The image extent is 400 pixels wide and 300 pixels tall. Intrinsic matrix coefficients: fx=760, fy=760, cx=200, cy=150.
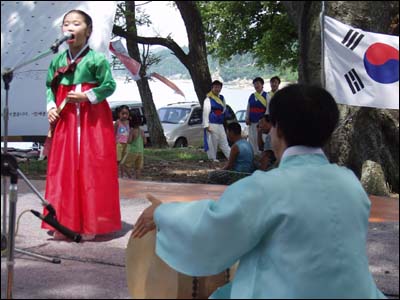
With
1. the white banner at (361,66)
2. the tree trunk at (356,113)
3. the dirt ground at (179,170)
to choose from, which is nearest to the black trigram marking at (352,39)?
the white banner at (361,66)

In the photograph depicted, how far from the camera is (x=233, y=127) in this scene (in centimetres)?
962

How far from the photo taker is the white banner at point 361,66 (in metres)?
6.69

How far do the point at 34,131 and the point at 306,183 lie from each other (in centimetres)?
316

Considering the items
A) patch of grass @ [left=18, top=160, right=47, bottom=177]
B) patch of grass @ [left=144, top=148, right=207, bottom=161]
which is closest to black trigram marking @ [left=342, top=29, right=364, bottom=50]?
patch of grass @ [left=18, top=160, right=47, bottom=177]

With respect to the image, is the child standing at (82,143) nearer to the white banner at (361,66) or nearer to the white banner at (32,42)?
the white banner at (32,42)

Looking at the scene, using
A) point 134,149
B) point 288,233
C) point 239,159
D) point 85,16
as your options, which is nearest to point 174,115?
point 134,149

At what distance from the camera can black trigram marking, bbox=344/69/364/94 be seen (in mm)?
6941

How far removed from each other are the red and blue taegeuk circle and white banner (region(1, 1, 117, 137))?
8.19ft

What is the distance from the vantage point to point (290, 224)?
102 inches

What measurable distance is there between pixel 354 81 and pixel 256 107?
292 inches

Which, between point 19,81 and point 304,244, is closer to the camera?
point 304,244

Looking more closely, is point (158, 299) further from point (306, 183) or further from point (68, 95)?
point (68, 95)

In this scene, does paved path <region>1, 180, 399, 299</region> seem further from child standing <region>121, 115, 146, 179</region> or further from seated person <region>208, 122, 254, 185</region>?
child standing <region>121, 115, 146, 179</region>

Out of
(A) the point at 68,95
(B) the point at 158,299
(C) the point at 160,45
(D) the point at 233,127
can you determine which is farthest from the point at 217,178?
(C) the point at 160,45
